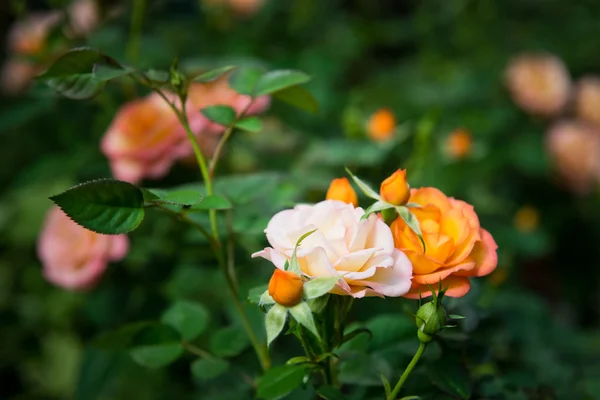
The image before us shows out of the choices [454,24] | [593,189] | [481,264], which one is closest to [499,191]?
[593,189]

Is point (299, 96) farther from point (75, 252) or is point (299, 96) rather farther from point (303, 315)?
point (75, 252)

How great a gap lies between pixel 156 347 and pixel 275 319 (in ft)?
0.68

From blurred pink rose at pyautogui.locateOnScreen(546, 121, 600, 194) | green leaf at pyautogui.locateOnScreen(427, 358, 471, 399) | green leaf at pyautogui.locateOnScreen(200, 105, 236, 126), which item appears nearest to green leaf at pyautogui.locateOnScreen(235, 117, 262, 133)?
green leaf at pyautogui.locateOnScreen(200, 105, 236, 126)

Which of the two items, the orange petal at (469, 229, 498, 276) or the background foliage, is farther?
the background foliage

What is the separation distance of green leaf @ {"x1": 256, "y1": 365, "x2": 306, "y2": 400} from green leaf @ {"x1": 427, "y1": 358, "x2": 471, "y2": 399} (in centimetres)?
11

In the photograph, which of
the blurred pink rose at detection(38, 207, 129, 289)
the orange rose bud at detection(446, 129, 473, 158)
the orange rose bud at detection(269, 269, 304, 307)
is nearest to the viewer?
the orange rose bud at detection(269, 269, 304, 307)

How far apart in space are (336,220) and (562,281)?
1.25 meters

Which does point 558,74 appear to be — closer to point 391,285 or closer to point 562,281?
point 562,281

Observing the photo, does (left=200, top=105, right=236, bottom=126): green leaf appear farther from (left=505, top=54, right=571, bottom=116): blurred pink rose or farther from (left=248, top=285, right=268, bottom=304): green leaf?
(left=505, top=54, right=571, bottom=116): blurred pink rose

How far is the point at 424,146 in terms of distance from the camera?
737 millimetres

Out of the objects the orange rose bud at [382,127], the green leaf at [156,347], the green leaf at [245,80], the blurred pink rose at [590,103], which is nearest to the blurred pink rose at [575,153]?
the blurred pink rose at [590,103]

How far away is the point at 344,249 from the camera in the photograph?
1.25ft

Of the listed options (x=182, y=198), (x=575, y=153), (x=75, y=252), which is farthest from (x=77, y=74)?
(x=575, y=153)

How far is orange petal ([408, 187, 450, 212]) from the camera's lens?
0.42 m
